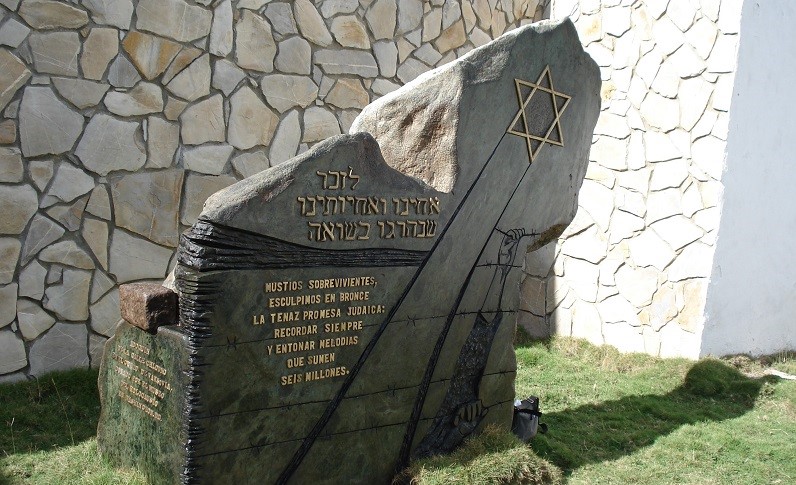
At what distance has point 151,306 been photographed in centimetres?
315

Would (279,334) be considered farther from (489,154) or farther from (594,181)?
(594,181)

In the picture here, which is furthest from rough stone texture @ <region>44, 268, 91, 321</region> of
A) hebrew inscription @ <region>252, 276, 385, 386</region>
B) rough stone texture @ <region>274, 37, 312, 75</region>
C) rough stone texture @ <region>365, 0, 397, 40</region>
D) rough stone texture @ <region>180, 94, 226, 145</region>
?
rough stone texture @ <region>365, 0, 397, 40</region>

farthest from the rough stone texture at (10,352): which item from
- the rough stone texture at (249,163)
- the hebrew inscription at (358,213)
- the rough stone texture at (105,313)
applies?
the hebrew inscription at (358,213)

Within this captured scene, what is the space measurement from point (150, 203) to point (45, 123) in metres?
0.85

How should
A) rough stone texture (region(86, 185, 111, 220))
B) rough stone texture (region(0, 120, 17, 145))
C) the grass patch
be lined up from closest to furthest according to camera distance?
1. the grass patch
2. rough stone texture (region(0, 120, 17, 145))
3. rough stone texture (region(86, 185, 111, 220))

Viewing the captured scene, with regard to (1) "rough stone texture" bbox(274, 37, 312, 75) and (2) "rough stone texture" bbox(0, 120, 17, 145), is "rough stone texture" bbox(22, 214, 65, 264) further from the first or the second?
(1) "rough stone texture" bbox(274, 37, 312, 75)

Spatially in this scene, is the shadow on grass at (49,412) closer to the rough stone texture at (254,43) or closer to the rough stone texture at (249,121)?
the rough stone texture at (249,121)

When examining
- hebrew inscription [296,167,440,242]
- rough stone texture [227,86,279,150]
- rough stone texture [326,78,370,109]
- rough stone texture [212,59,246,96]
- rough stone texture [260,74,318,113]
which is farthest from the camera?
rough stone texture [326,78,370,109]

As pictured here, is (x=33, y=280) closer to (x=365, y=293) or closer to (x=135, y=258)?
(x=135, y=258)

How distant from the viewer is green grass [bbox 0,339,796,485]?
12.3ft

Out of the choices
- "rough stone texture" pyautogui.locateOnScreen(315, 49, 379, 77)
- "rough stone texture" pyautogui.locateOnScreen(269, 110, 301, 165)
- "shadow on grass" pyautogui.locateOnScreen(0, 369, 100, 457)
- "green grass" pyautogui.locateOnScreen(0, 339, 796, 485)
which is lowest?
"shadow on grass" pyautogui.locateOnScreen(0, 369, 100, 457)

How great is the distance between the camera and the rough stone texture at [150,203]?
514 cm

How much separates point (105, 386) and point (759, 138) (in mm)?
5217

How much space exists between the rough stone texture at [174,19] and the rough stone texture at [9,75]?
32.6 inches
